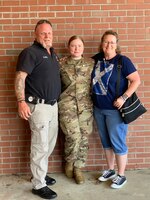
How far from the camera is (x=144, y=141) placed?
3834mm

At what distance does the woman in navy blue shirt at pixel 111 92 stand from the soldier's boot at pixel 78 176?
1.21 ft

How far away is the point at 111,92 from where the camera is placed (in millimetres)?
3258

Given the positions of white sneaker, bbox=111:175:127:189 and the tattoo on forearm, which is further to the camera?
white sneaker, bbox=111:175:127:189

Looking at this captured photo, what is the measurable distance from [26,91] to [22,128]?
71 centimetres

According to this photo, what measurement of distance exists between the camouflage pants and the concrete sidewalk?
0.26 meters

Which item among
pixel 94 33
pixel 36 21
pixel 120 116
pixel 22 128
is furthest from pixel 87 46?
A: pixel 22 128

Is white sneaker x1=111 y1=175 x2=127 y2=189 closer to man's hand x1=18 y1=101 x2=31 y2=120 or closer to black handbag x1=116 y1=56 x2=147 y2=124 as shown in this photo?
black handbag x1=116 y1=56 x2=147 y2=124

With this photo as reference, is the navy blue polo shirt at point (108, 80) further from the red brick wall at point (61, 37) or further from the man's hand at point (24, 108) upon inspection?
the man's hand at point (24, 108)

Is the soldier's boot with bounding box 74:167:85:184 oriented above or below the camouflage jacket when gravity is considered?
below

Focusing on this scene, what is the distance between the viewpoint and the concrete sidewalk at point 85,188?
3217 mm

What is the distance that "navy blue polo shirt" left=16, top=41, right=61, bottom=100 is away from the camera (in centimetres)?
306

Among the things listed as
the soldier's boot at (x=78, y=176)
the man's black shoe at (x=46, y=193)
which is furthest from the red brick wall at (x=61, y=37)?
the man's black shoe at (x=46, y=193)

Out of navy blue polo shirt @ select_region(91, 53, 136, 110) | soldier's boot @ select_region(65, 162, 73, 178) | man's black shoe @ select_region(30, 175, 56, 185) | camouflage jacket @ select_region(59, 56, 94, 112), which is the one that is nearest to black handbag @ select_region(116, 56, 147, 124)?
navy blue polo shirt @ select_region(91, 53, 136, 110)

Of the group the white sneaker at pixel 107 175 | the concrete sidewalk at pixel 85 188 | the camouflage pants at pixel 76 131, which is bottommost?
the concrete sidewalk at pixel 85 188
